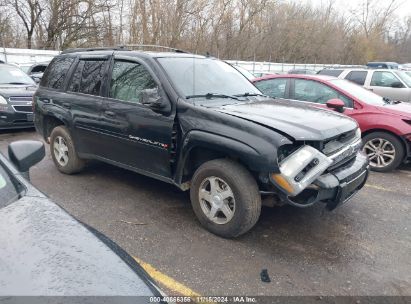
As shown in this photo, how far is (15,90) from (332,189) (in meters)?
7.72

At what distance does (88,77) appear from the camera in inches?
191

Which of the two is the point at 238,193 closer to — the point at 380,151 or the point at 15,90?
the point at 380,151

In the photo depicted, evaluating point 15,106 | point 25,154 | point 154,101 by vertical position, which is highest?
point 154,101

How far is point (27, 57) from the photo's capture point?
54.0 feet

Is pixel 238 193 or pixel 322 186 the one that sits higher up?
pixel 322 186

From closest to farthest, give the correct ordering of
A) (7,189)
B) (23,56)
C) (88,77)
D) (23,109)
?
(7,189)
(88,77)
(23,109)
(23,56)

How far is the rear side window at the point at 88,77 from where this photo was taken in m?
4.65

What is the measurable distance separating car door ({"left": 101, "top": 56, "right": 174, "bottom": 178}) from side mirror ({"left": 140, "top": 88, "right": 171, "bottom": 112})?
0.16 ft

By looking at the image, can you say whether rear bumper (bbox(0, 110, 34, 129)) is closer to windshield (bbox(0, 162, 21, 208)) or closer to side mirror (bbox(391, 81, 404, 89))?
windshield (bbox(0, 162, 21, 208))

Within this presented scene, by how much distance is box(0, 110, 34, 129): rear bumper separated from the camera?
789 cm

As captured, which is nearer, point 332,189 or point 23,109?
point 332,189

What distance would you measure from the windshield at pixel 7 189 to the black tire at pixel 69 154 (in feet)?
9.31

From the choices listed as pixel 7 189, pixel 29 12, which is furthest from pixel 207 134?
pixel 29 12

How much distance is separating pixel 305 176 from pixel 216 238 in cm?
109
